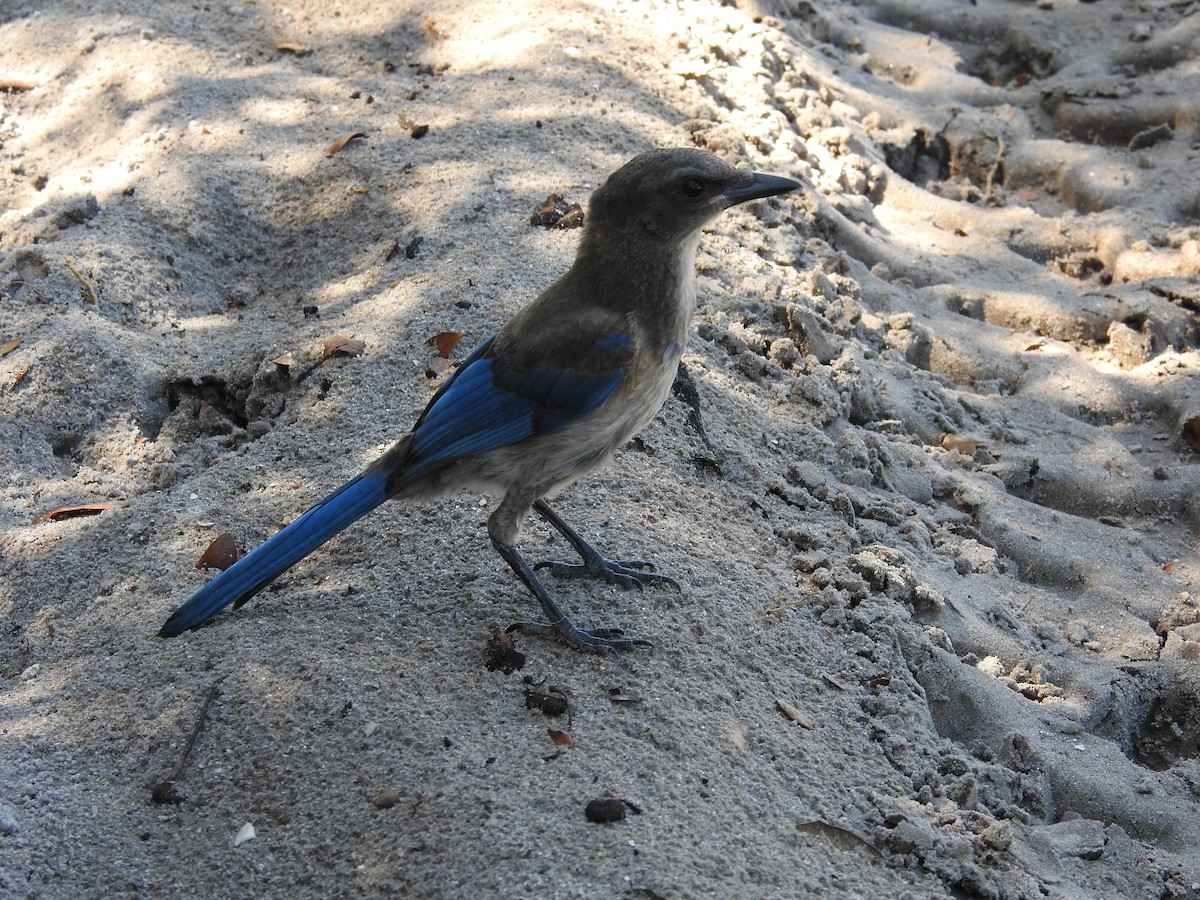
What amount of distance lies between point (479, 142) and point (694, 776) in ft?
11.1

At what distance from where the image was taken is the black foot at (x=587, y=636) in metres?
3.35

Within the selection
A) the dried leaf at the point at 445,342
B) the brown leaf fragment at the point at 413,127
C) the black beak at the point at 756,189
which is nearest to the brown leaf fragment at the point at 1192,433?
the black beak at the point at 756,189

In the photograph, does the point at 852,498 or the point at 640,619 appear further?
the point at 852,498

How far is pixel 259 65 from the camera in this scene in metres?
Answer: 6.17

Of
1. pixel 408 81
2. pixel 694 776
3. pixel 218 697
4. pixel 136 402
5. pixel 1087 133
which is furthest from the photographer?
pixel 1087 133

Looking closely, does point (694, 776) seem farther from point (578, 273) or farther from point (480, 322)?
point (480, 322)

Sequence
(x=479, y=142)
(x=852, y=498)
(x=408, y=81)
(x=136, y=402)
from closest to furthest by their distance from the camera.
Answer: (x=852, y=498) < (x=136, y=402) < (x=479, y=142) < (x=408, y=81)

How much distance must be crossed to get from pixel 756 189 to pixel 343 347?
1703 millimetres

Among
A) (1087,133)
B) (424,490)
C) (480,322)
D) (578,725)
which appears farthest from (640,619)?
(1087,133)

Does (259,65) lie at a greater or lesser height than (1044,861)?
greater

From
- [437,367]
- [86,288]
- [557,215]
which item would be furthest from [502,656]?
[86,288]

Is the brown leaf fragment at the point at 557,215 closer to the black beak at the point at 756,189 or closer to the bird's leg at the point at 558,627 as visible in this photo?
the black beak at the point at 756,189

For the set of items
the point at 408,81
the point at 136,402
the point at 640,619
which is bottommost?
→ the point at 136,402

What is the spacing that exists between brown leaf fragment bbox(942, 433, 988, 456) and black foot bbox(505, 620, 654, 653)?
6.14 feet
